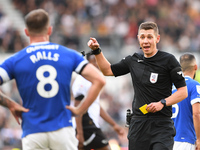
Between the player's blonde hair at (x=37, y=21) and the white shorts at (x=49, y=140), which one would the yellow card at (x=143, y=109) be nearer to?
the white shorts at (x=49, y=140)

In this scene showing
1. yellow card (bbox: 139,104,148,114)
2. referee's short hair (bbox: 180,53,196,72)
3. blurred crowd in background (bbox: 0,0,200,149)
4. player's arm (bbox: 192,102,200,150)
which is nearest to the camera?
yellow card (bbox: 139,104,148,114)

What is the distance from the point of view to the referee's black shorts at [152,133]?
22.1ft

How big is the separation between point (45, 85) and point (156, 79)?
6.71 ft

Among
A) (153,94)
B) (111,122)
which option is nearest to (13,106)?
(153,94)

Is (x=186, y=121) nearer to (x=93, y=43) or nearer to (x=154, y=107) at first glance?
(x=154, y=107)

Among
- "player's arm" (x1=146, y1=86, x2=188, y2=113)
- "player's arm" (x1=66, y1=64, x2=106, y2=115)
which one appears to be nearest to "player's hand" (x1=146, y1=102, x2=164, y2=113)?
"player's arm" (x1=146, y1=86, x2=188, y2=113)

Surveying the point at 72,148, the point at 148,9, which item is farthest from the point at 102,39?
the point at 72,148

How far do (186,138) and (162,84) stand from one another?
1379mm

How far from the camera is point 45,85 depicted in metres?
5.36

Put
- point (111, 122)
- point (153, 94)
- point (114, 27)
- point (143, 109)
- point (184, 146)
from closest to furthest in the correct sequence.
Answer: point (143, 109)
point (153, 94)
point (184, 146)
point (111, 122)
point (114, 27)

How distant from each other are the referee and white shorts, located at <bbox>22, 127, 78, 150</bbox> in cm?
155

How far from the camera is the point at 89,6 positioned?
23922 millimetres

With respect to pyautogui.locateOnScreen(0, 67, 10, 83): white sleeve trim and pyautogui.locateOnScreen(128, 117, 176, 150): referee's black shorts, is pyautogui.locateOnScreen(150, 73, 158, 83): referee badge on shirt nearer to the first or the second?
pyautogui.locateOnScreen(128, 117, 176, 150): referee's black shorts

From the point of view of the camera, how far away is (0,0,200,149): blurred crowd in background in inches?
809
